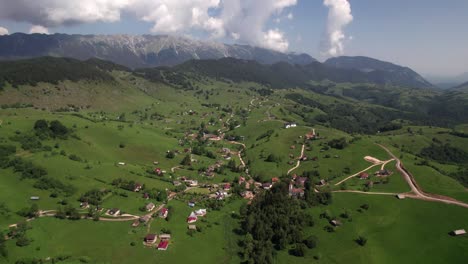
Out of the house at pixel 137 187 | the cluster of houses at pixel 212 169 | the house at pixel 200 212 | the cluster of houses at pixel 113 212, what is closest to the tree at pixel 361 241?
the house at pixel 200 212

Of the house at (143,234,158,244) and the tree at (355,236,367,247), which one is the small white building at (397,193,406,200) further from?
the house at (143,234,158,244)

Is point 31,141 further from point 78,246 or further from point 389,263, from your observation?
point 389,263

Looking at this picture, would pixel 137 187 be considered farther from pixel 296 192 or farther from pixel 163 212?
pixel 296 192

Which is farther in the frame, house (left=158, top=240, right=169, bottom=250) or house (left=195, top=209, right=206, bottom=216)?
house (left=195, top=209, right=206, bottom=216)

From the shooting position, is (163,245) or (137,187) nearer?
(163,245)

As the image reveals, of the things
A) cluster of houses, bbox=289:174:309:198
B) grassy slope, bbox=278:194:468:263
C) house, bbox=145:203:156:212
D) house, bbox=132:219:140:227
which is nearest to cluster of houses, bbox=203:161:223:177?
cluster of houses, bbox=289:174:309:198

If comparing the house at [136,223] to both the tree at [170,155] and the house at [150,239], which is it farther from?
the tree at [170,155]

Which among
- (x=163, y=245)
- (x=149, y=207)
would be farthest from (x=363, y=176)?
(x=163, y=245)

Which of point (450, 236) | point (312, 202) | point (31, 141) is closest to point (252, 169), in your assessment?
point (312, 202)
